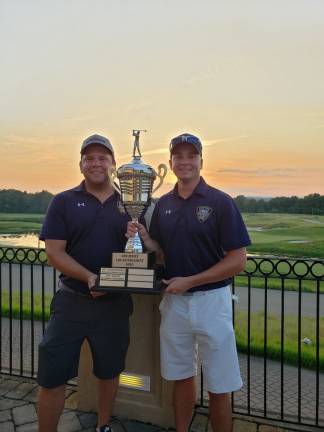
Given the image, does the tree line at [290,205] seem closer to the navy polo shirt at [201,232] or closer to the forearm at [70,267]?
the navy polo shirt at [201,232]

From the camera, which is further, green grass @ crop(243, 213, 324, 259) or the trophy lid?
green grass @ crop(243, 213, 324, 259)

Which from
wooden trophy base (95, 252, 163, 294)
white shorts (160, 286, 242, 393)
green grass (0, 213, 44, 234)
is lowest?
white shorts (160, 286, 242, 393)

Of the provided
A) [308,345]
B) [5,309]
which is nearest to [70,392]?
[308,345]

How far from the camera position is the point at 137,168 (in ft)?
9.95

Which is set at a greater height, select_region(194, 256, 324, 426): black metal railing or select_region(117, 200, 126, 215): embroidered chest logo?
select_region(117, 200, 126, 215): embroidered chest logo

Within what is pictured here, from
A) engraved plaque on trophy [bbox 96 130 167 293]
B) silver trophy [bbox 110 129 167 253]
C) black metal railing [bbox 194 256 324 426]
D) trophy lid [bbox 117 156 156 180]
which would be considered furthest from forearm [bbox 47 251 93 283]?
black metal railing [bbox 194 256 324 426]

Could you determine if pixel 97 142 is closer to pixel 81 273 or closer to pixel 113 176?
pixel 113 176

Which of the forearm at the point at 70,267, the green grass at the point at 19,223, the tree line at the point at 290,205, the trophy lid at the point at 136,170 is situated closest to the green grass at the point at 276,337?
the green grass at the point at 19,223

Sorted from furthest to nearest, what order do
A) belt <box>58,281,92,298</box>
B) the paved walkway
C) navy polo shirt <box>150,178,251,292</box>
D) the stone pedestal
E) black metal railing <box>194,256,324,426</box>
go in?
the paved walkway
black metal railing <box>194,256,324,426</box>
the stone pedestal
belt <box>58,281,92,298</box>
navy polo shirt <box>150,178,251,292</box>

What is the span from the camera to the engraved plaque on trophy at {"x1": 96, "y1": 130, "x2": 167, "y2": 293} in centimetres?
274

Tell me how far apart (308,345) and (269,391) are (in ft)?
5.08

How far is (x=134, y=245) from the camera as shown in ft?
9.29

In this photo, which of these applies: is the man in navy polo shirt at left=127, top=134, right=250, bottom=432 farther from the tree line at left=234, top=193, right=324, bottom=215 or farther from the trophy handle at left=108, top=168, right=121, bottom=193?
the tree line at left=234, top=193, right=324, bottom=215

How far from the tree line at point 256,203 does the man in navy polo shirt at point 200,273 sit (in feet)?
9.56
